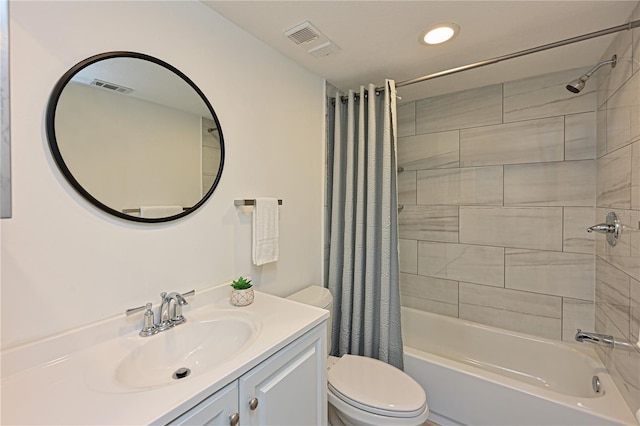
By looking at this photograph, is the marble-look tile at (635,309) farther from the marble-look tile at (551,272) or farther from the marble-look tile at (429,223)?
the marble-look tile at (429,223)

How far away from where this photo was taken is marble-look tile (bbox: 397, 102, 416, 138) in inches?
101

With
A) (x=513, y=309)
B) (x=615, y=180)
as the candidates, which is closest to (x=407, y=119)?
(x=615, y=180)

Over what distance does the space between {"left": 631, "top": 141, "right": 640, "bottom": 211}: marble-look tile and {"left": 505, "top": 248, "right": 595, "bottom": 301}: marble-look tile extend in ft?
2.49

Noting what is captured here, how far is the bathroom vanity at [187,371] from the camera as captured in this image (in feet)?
2.24

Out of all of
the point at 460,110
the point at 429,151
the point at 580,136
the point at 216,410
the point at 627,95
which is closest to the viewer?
the point at 216,410

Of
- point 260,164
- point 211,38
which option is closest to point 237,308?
point 260,164

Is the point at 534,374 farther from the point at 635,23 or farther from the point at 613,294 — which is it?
the point at 635,23

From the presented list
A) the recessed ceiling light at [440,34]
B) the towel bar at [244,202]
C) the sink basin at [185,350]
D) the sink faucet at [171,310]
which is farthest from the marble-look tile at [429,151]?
the sink faucet at [171,310]

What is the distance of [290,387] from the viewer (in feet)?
3.48

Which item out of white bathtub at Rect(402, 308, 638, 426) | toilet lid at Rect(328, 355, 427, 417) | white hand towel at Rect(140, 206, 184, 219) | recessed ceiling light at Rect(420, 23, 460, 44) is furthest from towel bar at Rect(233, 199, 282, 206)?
white bathtub at Rect(402, 308, 638, 426)

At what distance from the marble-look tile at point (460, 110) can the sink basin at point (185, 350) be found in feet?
7.16

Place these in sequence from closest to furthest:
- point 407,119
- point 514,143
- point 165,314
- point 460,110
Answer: point 165,314, point 514,143, point 460,110, point 407,119

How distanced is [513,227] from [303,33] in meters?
1.99

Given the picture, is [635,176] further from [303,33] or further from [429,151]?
[303,33]
